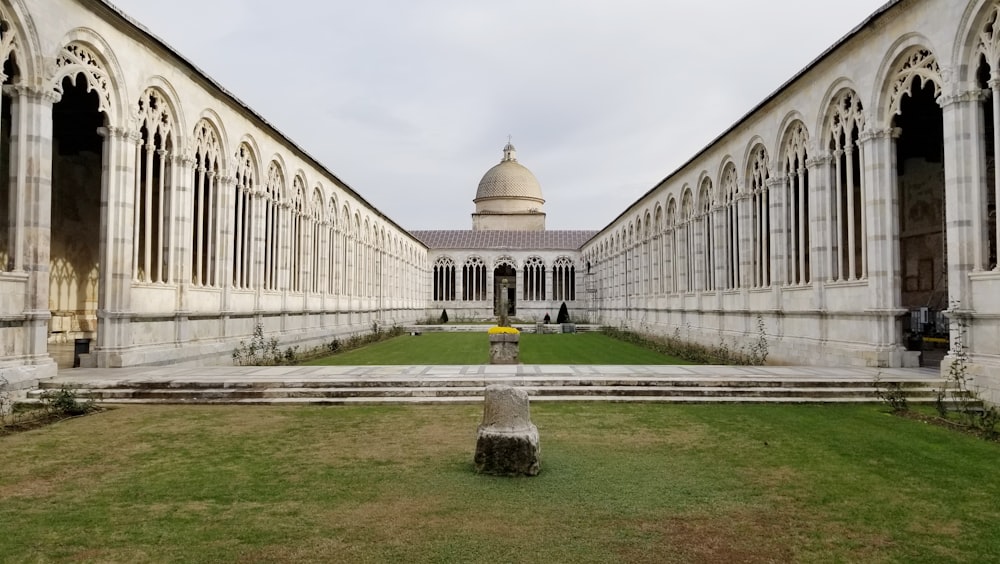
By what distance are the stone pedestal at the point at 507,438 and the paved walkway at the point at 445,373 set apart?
6198 millimetres

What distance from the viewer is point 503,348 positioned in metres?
18.3

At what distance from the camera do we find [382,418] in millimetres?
11188

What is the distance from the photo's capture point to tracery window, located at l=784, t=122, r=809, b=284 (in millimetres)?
18750

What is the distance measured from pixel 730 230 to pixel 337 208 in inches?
733

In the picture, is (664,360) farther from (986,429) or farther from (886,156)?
(986,429)

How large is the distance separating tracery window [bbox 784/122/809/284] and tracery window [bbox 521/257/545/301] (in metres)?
42.5

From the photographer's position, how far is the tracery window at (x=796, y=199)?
18.8 metres

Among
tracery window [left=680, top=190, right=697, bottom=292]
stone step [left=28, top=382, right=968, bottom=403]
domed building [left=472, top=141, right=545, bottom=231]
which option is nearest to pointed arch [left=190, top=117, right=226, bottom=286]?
stone step [left=28, top=382, right=968, bottom=403]

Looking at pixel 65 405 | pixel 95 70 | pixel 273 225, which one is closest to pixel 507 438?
pixel 65 405

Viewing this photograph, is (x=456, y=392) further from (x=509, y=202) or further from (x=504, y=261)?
(x=509, y=202)

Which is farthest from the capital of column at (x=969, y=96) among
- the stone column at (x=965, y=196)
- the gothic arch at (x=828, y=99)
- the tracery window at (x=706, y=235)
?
the tracery window at (x=706, y=235)

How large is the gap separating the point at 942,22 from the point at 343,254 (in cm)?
2694

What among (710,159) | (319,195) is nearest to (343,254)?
(319,195)

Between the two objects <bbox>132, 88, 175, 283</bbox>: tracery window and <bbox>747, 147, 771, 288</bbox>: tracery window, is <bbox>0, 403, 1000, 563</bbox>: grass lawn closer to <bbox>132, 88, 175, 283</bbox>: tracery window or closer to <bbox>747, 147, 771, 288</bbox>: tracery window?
<bbox>132, 88, 175, 283</bbox>: tracery window
